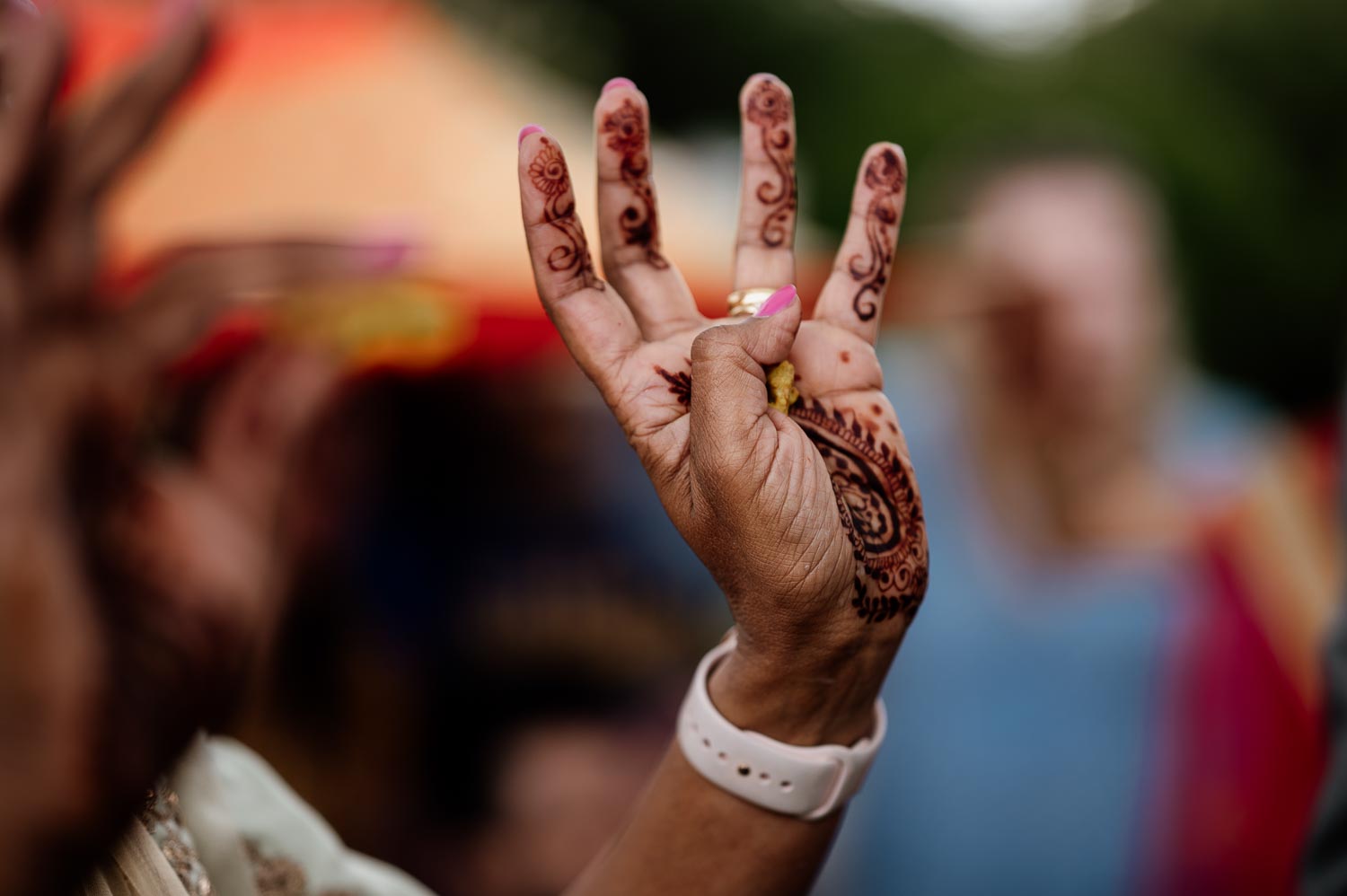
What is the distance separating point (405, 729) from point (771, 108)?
3163 mm

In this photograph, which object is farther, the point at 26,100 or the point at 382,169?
the point at 382,169

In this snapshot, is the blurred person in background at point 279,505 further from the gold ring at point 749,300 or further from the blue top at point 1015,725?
the blue top at point 1015,725

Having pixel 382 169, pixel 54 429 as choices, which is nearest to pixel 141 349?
pixel 54 429

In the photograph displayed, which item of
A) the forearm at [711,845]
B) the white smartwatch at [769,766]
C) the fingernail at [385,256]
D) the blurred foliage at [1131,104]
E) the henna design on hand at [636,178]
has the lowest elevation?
the forearm at [711,845]

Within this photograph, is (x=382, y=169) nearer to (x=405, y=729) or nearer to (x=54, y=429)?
(x=405, y=729)

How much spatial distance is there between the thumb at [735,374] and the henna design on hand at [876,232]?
0.21m

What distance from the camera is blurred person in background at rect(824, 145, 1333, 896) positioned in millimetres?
3443

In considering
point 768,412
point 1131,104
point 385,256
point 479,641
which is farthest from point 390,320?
point 1131,104

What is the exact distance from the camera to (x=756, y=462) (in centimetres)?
116

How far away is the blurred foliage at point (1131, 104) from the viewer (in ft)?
29.9

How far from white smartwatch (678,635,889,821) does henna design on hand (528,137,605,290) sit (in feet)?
1.74

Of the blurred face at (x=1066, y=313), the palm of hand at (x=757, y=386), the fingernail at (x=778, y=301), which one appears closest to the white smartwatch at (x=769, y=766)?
the palm of hand at (x=757, y=386)

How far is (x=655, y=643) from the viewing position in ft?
13.7

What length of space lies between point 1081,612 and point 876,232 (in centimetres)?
254
